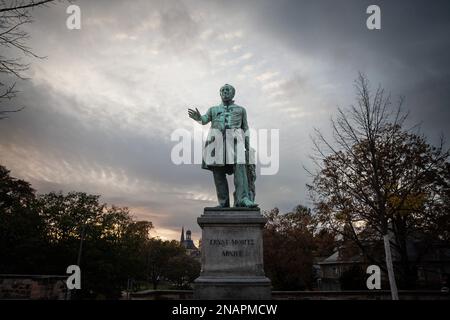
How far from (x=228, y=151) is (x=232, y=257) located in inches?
98.7

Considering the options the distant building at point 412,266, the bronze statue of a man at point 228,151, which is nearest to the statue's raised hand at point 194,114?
Answer: the bronze statue of a man at point 228,151

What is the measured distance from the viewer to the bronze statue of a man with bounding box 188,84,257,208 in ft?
25.8

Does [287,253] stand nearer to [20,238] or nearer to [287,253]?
[287,253]

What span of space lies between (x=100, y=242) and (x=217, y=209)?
3281 centimetres

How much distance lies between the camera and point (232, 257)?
6.80 metres

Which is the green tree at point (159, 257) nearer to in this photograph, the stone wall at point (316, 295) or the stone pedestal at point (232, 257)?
the stone wall at point (316, 295)

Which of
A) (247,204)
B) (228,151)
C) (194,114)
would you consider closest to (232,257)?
(247,204)

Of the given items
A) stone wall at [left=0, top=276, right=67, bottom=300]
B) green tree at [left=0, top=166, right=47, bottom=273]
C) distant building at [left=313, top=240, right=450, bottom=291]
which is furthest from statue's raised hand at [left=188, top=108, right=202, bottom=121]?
green tree at [left=0, top=166, right=47, bottom=273]

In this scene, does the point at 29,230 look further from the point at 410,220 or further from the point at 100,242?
the point at 410,220

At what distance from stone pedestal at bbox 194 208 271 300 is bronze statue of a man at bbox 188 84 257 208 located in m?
0.72

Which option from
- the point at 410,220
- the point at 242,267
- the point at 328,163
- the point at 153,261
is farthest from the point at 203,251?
the point at 153,261

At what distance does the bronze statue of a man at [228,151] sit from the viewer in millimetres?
7855
